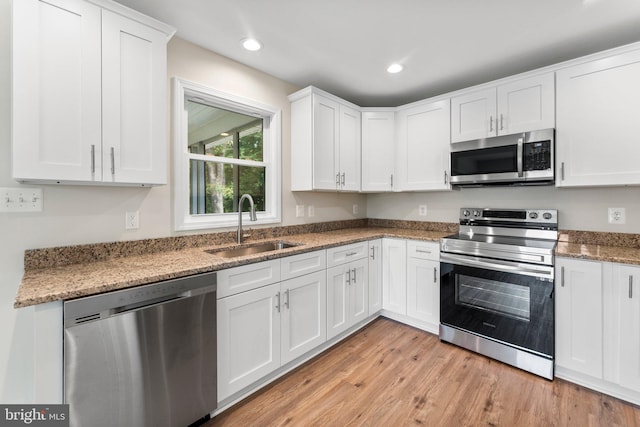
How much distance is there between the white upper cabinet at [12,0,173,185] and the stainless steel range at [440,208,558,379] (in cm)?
238

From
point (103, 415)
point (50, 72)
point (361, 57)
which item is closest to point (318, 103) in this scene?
point (361, 57)

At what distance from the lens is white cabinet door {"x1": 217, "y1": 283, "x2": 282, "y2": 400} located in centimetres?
165

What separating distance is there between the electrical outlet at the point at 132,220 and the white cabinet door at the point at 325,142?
1436 mm

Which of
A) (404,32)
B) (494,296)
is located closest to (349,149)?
(404,32)

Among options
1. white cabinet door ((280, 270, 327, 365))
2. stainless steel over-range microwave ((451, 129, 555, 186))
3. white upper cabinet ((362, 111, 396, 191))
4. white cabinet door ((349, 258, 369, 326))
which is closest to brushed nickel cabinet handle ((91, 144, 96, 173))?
white cabinet door ((280, 270, 327, 365))

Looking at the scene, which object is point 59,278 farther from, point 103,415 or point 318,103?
point 318,103

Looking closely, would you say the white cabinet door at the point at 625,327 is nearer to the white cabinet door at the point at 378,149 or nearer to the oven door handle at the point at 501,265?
the oven door handle at the point at 501,265

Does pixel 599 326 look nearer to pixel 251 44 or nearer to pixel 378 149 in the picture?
pixel 378 149

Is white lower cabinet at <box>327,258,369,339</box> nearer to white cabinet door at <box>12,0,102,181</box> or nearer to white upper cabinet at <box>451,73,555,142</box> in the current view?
white upper cabinet at <box>451,73,555,142</box>

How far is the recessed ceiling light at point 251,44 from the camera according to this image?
6.77ft

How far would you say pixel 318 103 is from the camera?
266cm

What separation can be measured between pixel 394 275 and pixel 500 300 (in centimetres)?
94

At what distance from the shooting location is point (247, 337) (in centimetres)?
176

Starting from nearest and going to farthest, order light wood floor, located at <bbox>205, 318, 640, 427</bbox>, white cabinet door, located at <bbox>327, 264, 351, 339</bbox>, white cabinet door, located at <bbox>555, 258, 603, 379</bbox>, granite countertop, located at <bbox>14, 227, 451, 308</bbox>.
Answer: granite countertop, located at <bbox>14, 227, 451, 308</bbox> < light wood floor, located at <bbox>205, 318, 640, 427</bbox> < white cabinet door, located at <bbox>555, 258, 603, 379</bbox> < white cabinet door, located at <bbox>327, 264, 351, 339</bbox>
